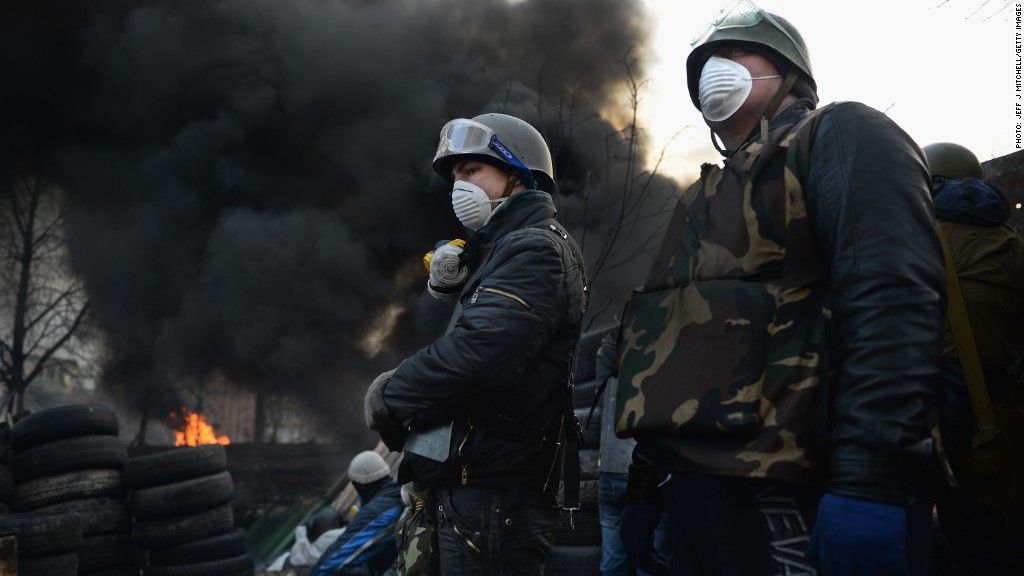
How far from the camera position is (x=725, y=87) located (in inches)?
70.6

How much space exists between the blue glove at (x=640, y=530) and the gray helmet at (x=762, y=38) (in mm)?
982

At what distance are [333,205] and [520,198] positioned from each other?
1576cm

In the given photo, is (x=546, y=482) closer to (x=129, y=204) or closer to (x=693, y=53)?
(x=693, y=53)

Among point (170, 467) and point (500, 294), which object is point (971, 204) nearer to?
point (500, 294)

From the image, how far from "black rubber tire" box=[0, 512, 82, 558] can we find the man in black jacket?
11.9ft

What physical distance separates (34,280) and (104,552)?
13632 millimetres

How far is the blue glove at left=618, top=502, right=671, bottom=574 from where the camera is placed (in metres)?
1.86

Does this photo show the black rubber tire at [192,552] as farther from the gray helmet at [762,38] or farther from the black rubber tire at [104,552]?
the gray helmet at [762,38]

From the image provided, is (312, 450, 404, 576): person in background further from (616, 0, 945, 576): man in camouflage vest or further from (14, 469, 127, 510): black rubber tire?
(616, 0, 945, 576): man in camouflage vest

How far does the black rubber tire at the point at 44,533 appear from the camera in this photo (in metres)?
4.90

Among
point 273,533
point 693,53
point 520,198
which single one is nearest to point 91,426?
point 273,533

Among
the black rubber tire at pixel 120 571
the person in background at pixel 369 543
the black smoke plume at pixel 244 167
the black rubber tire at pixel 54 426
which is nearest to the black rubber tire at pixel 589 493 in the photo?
the person in background at pixel 369 543

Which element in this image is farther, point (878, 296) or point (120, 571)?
point (120, 571)

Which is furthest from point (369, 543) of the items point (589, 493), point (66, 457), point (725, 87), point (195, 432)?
point (195, 432)
